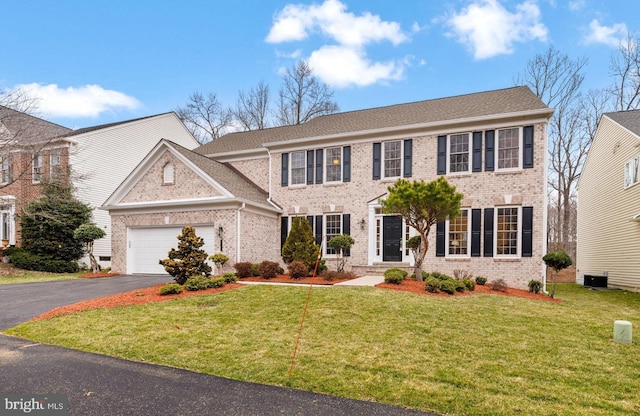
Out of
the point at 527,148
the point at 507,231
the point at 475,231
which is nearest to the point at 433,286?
the point at 475,231

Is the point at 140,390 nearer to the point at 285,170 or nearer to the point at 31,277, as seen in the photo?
the point at 285,170

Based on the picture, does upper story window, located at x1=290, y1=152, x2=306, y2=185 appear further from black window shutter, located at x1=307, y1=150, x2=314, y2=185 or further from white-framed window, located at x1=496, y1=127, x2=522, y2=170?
white-framed window, located at x1=496, y1=127, x2=522, y2=170

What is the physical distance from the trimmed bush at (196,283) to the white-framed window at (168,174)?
21.9 ft

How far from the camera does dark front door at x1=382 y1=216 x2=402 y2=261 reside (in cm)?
1519

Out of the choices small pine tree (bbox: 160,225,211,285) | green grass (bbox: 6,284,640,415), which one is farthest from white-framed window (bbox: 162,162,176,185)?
green grass (bbox: 6,284,640,415)

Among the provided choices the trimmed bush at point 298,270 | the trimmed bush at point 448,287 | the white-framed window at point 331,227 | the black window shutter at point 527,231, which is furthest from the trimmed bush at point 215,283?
the black window shutter at point 527,231

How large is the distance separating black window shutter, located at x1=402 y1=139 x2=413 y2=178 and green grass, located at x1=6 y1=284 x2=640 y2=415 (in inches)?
273

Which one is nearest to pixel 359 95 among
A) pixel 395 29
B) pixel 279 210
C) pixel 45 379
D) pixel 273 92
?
pixel 273 92

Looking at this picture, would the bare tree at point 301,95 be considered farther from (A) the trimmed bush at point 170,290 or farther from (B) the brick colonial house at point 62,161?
(A) the trimmed bush at point 170,290

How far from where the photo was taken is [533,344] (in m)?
6.19

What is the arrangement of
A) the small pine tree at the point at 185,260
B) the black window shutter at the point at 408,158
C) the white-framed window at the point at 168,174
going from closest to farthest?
the small pine tree at the point at 185,260 < the black window shutter at the point at 408,158 < the white-framed window at the point at 168,174

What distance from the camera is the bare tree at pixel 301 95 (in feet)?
113

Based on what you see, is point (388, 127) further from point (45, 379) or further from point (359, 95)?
point (359, 95)

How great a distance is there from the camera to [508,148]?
1392 cm
